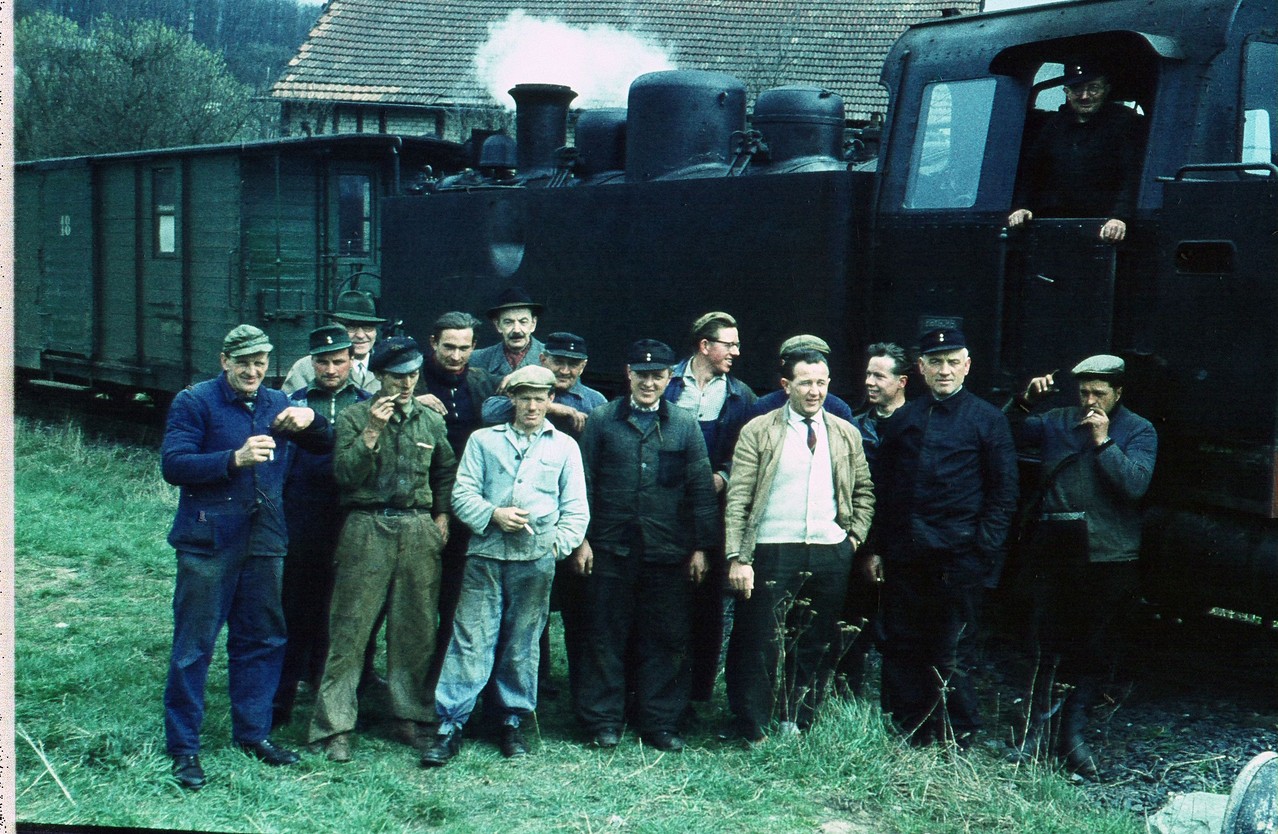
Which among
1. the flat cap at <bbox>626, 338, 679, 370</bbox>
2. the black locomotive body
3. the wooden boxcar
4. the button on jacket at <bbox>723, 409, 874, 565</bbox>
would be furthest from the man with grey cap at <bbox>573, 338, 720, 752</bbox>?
the wooden boxcar

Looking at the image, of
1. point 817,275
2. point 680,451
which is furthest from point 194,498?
point 817,275

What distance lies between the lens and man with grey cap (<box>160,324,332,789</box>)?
503 cm

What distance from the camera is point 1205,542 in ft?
18.6

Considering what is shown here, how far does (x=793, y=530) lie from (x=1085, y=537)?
46.3 inches

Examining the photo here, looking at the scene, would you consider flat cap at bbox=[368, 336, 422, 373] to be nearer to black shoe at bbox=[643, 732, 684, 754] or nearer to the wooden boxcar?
black shoe at bbox=[643, 732, 684, 754]

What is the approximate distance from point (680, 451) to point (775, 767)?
1362 mm

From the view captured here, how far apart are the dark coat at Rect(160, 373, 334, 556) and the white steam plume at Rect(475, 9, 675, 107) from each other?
11.1m

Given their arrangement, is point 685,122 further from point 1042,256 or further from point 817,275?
point 1042,256

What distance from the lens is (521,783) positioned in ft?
17.1

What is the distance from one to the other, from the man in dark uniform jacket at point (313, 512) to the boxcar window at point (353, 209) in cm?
848

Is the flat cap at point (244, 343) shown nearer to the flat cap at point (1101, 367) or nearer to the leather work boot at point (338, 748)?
the leather work boot at point (338, 748)

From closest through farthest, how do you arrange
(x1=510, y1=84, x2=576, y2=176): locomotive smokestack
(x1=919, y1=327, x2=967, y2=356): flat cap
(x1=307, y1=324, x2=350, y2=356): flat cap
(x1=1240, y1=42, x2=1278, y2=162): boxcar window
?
(x1=919, y1=327, x2=967, y2=356): flat cap
(x1=307, y1=324, x2=350, y2=356): flat cap
(x1=1240, y1=42, x2=1278, y2=162): boxcar window
(x1=510, y1=84, x2=576, y2=176): locomotive smokestack

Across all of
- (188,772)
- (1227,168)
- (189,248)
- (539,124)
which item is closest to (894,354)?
(1227,168)

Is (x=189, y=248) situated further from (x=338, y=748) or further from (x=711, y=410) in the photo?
(x=338, y=748)
